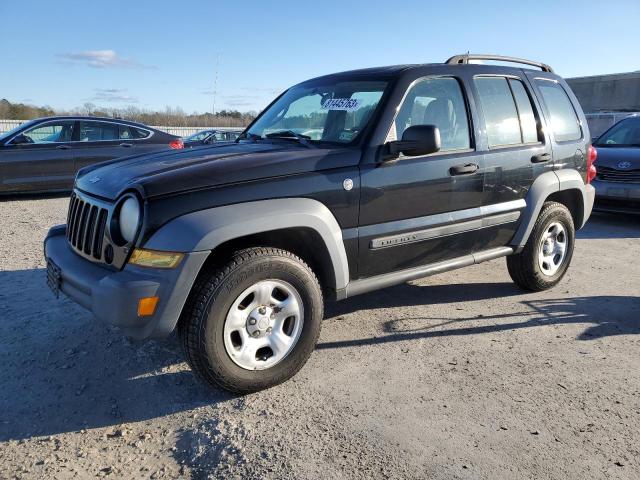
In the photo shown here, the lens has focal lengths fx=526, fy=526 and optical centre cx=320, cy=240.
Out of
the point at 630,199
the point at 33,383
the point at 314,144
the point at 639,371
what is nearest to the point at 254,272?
the point at 314,144

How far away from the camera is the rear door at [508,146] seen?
4.13 metres

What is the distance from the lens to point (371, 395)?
3074 millimetres

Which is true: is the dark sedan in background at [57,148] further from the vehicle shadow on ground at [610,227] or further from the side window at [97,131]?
the vehicle shadow on ground at [610,227]

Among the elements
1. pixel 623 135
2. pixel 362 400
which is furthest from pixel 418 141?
pixel 623 135

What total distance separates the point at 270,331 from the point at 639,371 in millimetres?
2389

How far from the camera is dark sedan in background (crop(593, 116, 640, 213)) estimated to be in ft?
26.0

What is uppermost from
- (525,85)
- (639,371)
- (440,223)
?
(525,85)

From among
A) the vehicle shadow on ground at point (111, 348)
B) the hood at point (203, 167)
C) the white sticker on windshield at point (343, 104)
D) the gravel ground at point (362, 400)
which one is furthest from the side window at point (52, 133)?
the white sticker on windshield at point (343, 104)

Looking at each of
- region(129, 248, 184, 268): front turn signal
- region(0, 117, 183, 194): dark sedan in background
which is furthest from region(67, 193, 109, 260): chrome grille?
region(0, 117, 183, 194): dark sedan in background

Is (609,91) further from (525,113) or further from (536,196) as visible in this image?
(536,196)

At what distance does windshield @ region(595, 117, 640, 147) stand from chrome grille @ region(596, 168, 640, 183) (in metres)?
0.84

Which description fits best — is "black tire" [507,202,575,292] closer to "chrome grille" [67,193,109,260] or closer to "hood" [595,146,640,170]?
"chrome grille" [67,193,109,260]

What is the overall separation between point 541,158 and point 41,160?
27.9 ft

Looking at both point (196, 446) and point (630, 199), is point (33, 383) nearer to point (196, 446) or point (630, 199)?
point (196, 446)
